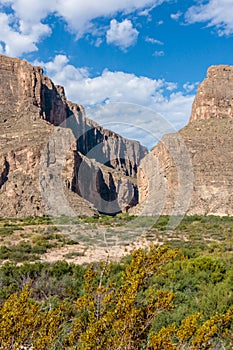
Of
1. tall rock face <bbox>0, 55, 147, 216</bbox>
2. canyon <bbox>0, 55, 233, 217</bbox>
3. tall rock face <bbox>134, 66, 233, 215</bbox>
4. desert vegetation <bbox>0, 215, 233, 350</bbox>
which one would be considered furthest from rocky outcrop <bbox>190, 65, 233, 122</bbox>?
desert vegetation <bbox>0, 215, 233, 350</bbox>

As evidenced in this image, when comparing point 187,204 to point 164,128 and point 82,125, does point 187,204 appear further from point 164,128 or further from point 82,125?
point 82,125

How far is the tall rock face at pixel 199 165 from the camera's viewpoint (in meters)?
52.0

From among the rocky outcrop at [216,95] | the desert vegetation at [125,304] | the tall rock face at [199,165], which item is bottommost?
the desert vegetation at [125,304]

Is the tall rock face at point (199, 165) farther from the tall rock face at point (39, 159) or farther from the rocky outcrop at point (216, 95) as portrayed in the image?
the tall rock face at point (39, 159)

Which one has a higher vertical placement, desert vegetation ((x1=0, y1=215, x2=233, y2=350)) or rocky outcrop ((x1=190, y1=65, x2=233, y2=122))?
rocky outcrop ((x1=190, y1=65, x2=233, y2=122))

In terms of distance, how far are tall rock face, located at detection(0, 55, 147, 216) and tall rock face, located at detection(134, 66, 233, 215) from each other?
35.3 ft

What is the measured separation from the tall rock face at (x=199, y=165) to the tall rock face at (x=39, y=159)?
35.3ft

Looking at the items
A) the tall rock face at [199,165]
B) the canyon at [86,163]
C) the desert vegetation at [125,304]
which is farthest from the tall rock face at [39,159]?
the desert vegetation at [125,304]

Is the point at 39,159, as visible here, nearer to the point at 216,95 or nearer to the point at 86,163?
the point at 86,163

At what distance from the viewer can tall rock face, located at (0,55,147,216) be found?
171ft

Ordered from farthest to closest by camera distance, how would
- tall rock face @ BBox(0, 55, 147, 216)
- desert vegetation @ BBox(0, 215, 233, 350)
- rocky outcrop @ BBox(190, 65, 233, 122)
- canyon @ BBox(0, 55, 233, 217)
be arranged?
1. rocky outcrop @ BBox(190, 65, 233, 122)
2. tall rock face @ BBox(0, 55, 147, 216)
3. canyon @ BBox(0, 55, 233, 217)
4. desert vegetation @ BBox(0, 215, 233, 350)

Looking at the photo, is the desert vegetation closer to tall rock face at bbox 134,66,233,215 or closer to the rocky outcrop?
tall rock face at bbox 134,66,233,215

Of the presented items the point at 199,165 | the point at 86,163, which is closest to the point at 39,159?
the point at 86,163

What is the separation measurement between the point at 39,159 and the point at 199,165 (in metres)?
24.6
